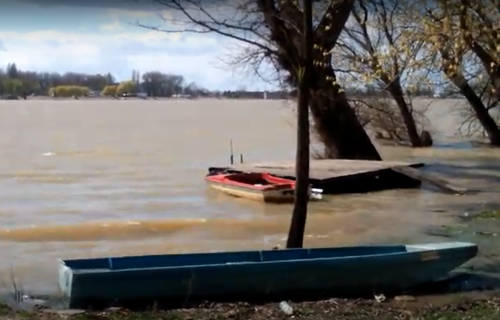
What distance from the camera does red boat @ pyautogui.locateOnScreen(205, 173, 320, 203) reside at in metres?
22.4

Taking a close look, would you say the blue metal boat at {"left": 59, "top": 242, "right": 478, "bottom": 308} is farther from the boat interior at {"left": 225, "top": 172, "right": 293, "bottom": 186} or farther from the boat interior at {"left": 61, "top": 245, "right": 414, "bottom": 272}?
the boat interior at {"left": 225, "top": 172, "right": 293, "bottom": 186}

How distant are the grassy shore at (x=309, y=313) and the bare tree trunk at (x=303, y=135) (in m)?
2.12

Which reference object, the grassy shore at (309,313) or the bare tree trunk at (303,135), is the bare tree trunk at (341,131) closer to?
the bare tree trunk at (303,135)

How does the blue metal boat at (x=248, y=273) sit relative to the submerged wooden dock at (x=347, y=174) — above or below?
above

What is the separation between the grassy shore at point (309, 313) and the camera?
938cm

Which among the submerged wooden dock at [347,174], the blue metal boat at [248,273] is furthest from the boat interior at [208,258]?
the submerged wooden dock at [347,174]

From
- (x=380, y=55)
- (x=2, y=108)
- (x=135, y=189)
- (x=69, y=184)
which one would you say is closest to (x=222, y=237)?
(x=380, y=55)

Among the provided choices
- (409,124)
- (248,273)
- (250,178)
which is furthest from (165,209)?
(409,124)

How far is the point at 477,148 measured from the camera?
42594mm

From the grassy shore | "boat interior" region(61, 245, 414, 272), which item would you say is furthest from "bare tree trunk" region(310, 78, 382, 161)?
the grassy shore

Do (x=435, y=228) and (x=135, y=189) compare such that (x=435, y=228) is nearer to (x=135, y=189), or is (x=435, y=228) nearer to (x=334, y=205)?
(x=334, y=205)

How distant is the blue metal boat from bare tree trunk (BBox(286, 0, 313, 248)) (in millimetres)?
1003

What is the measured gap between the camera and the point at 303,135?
1186 centimetres

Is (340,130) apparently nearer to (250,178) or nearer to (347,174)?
(347,174)
